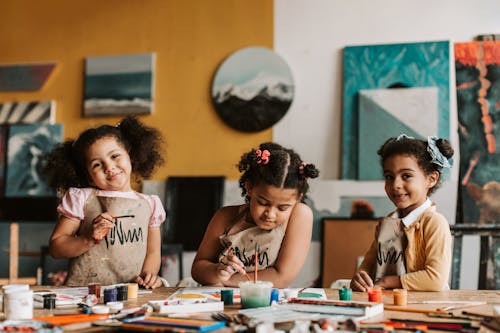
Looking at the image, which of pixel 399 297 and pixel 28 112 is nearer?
pixel 399 297

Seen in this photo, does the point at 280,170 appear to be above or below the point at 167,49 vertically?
below

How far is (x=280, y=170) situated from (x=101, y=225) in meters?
0.75

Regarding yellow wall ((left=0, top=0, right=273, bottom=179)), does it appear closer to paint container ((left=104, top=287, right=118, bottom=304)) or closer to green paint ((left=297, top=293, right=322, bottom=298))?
green paint ((left=297, top=293, right=322, bottom=298))

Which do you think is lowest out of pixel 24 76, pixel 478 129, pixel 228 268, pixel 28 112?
pixel 228 268

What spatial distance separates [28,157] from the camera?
4.96 m

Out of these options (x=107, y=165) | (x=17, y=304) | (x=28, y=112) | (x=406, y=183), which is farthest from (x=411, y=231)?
(x=28, y=112)

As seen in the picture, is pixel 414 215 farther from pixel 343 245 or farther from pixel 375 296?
pixel 343 245

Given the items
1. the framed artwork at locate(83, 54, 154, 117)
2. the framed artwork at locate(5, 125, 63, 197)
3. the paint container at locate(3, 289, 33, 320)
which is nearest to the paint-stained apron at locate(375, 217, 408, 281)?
the paint container at locate(3, 289, 33, 320)

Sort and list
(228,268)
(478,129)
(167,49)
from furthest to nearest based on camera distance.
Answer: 1. (167,49)
2. (478,129)
3. (228,268)

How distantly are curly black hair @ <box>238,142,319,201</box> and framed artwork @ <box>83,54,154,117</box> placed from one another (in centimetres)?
256

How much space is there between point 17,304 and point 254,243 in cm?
104

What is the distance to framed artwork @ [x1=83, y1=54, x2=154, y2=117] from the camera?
4.81 metres

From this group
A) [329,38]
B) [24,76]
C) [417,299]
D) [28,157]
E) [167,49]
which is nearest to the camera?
[417,299]

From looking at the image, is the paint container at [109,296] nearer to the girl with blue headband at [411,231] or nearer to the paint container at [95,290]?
the paint container at [95,290]
